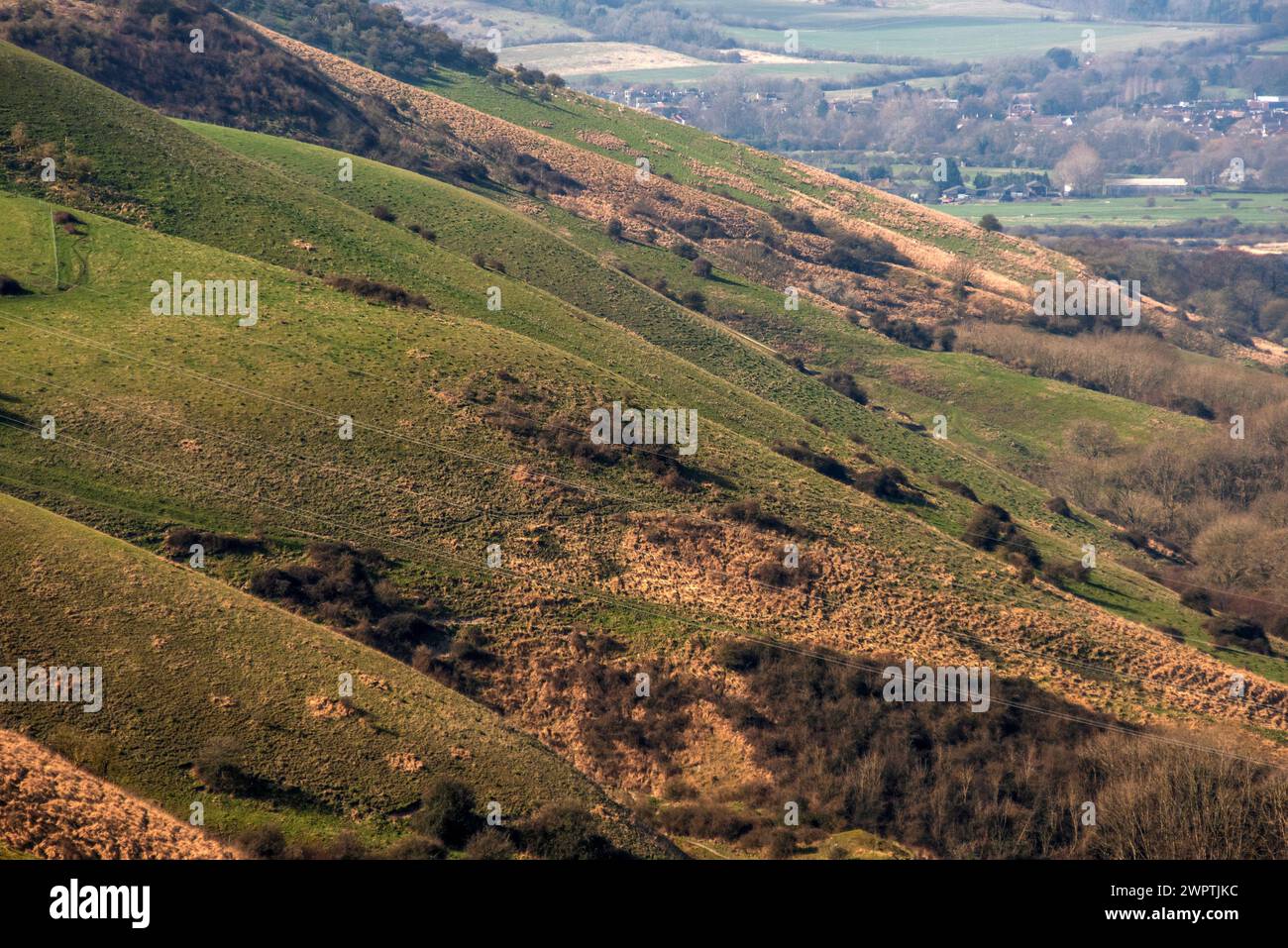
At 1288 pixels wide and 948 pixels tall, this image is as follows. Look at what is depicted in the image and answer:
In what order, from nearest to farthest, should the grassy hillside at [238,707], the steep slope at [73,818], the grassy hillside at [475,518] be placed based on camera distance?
the steep slope at [73,818]
the grassy hillside at [238,707]
the grassy hillside at [475,518]

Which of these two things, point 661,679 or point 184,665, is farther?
point 661,679

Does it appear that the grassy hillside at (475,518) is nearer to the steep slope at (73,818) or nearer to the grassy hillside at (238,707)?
the grassy hillside at (238,707)

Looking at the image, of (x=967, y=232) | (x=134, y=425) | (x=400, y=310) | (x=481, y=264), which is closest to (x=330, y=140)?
(x=481, y=264)

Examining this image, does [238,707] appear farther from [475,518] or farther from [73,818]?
[475,518]

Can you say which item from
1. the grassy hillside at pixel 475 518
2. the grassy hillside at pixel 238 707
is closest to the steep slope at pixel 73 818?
the grassy hillside at pixel 238 707

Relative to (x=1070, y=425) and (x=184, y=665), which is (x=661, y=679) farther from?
(x=1070, y=425)

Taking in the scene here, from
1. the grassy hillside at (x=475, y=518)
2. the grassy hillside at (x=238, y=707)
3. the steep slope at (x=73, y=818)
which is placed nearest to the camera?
the steep slope at (x=73, y=818)

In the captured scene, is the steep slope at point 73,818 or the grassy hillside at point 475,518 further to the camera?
the grassy hillside at point 475,518

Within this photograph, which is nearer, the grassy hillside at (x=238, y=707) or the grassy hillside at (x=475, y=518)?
the grassy hillside at (x=238, y=707)

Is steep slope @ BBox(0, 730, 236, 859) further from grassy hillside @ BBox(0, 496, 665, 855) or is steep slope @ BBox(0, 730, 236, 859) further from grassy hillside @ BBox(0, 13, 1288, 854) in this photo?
grassy hillside @ BBox(0, 13, 1288, 854)
